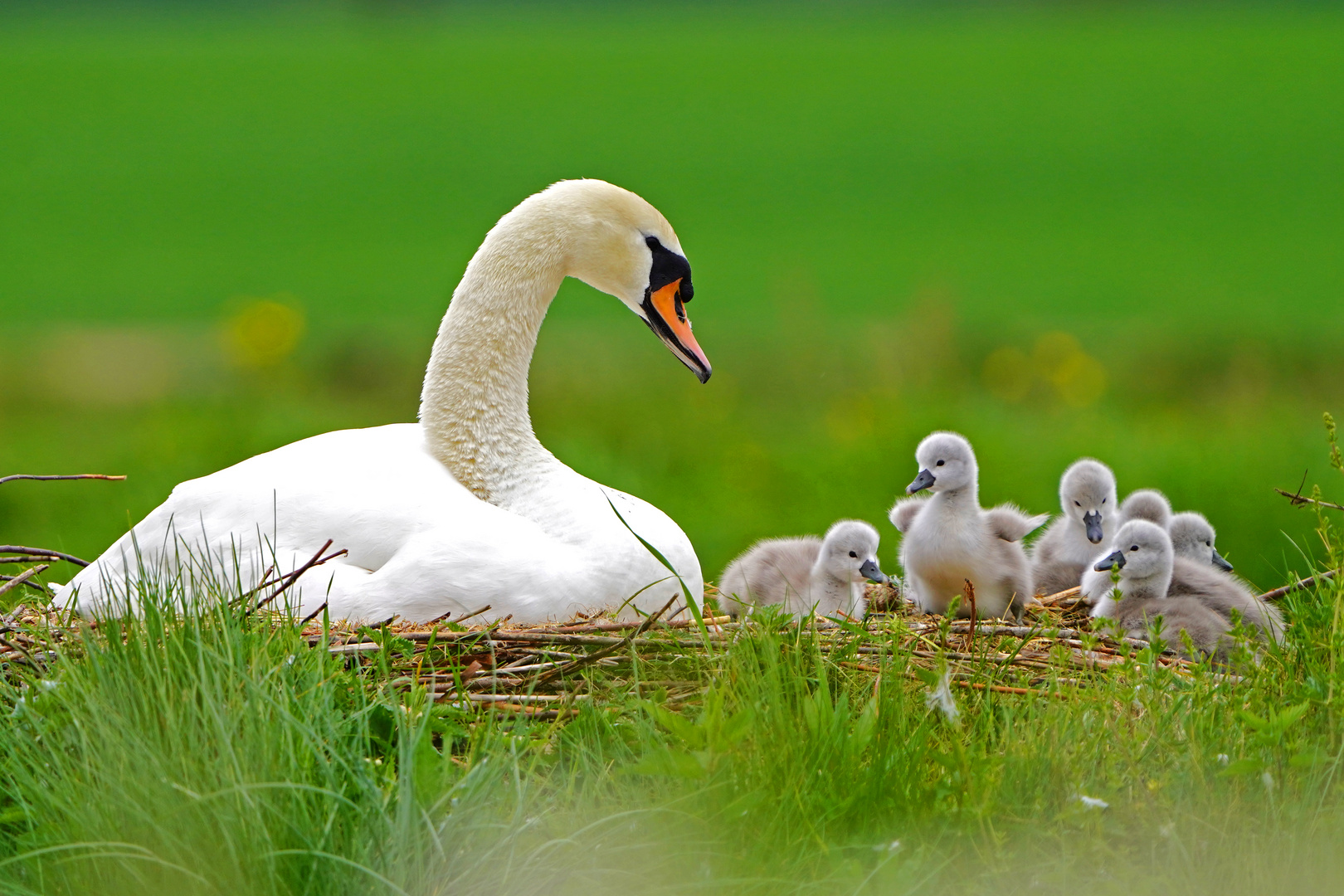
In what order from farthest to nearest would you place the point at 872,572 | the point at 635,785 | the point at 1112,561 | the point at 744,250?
the point at 744,250, the point at 872,572, the point at 1112,561, the point at 635,785

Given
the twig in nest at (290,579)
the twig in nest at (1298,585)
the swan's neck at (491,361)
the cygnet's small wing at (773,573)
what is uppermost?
the swan's neck at (491,361)

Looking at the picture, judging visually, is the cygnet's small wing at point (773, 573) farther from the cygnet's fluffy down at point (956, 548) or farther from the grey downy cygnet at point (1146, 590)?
the grey downy cygnet at point (1146, 590)

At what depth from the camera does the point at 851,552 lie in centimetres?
505

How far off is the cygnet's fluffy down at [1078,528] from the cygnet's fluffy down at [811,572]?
2.54 feet

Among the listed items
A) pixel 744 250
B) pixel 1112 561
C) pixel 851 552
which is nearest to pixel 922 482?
pixel 851 552

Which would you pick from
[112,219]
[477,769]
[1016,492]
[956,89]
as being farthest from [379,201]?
[477,769]

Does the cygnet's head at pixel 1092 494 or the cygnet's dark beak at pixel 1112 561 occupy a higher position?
the cygnet's head at pixel 1092 494

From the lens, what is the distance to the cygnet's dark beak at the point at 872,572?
193 inches

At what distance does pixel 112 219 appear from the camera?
2575 cm

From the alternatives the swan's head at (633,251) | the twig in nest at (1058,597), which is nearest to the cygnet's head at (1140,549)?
the twig in nest at (1058,597)

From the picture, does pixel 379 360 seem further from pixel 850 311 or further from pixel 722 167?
pixel 722 167

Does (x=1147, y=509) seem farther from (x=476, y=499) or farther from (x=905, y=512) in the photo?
(x=476, y=499)

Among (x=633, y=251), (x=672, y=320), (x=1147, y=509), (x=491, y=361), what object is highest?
(x=633, y=251)

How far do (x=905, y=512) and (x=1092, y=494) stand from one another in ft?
2.83
